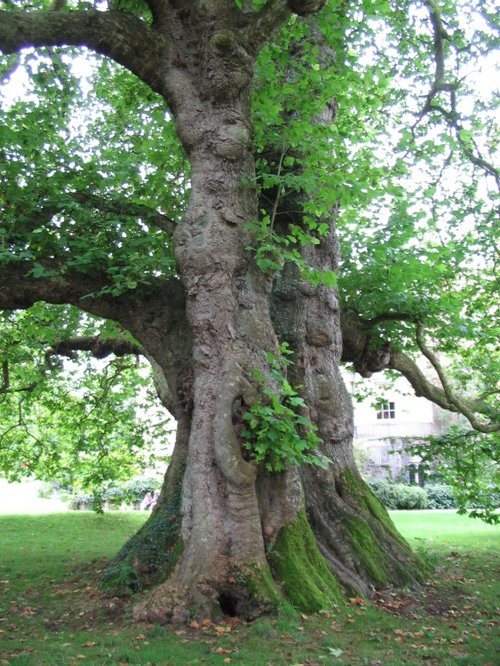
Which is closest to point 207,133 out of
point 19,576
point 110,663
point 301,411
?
point 301,411

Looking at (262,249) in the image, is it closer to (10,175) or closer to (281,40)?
(10,175)

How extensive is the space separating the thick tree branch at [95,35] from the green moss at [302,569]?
579 centimetres

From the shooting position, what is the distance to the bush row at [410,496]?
2762 centimetres

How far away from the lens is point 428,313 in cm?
1062

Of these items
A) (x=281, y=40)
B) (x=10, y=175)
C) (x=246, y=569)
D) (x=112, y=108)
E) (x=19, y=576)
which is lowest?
(x=19, y=576)

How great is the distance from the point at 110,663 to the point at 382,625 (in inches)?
112

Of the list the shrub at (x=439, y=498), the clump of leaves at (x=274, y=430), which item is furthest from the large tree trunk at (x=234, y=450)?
the shrub at (x=439, y=498)

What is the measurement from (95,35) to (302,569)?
671 cm

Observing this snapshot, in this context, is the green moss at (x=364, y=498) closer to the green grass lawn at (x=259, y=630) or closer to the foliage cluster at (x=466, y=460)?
the green grass lawn at (x=259, y=630)

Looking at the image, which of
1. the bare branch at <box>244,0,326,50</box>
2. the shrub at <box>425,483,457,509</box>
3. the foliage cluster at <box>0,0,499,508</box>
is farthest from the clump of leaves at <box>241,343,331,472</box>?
the shrub at <box>425,483,457,509</box>

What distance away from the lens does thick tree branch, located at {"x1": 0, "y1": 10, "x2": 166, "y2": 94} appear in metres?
7.27

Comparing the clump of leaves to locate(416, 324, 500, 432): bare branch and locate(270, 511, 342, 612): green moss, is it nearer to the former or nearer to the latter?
locate(270, 511, 342, 612): green moss

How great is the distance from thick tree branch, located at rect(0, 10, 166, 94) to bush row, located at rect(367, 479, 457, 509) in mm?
22164

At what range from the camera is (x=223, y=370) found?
718 cm
